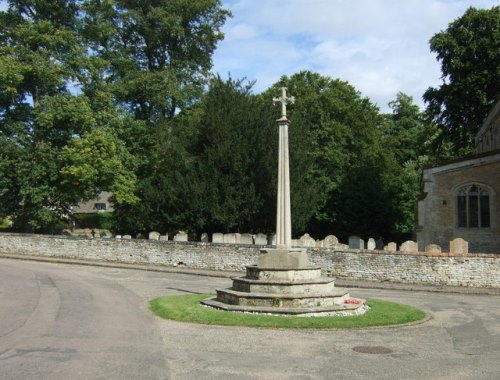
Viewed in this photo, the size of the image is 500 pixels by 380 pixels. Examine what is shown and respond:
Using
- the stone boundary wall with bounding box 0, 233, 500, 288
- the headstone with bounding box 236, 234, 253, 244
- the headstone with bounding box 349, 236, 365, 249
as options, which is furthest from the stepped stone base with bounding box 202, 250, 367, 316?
the headstone with bounding box 236, 234, 253, 244

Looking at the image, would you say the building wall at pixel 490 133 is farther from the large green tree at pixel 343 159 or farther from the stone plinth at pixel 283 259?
the stone plinth at pixel 283 259

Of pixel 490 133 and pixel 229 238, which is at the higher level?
pixel 490 133

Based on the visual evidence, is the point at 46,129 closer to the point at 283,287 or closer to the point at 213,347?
the point at 283,287

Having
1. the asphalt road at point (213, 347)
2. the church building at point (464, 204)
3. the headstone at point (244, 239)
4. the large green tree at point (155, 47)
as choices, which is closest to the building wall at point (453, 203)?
the church building at point (464, 204)

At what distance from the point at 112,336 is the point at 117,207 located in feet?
100

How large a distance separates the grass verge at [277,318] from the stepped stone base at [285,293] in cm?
50

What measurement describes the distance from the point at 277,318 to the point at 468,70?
34781 mm

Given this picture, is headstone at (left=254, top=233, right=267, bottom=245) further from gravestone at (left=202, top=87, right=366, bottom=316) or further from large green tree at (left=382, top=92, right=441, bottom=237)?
large green tree at (left=382, top=92, right=441, bottom=237)

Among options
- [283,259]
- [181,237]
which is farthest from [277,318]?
[181,237]

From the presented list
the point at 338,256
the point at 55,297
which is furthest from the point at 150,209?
the point at 55,297

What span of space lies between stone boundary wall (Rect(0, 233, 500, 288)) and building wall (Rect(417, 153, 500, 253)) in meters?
8.72

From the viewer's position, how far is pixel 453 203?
31266mm

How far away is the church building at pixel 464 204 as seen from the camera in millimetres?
30438

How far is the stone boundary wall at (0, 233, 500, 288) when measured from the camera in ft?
71.1
